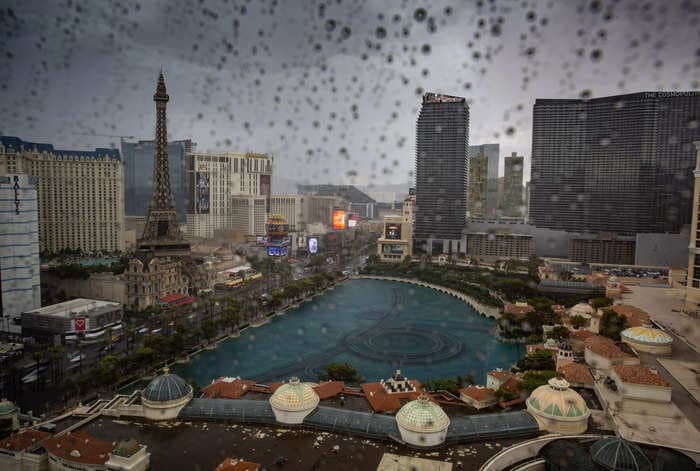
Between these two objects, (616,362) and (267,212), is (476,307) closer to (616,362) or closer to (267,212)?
(616,362)

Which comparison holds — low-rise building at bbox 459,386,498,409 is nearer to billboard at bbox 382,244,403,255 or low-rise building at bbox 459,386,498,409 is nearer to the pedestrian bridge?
the pedestrian bridge

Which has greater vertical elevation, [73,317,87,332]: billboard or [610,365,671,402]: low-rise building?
[610,365,671,402]: low-rise building

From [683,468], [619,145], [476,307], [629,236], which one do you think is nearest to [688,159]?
[619,145]

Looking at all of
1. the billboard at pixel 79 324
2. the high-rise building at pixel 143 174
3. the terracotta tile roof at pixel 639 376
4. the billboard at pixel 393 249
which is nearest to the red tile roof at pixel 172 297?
the billboard at pixel 79 324

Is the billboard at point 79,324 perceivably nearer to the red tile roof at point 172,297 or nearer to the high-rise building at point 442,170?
the red tile roof at point 172,297

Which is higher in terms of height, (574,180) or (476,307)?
(574,180)

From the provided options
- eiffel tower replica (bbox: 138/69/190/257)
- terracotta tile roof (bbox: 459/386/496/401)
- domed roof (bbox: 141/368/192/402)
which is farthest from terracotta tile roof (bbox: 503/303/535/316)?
eiffel tower replica (bbox: 138/69/190/257)
